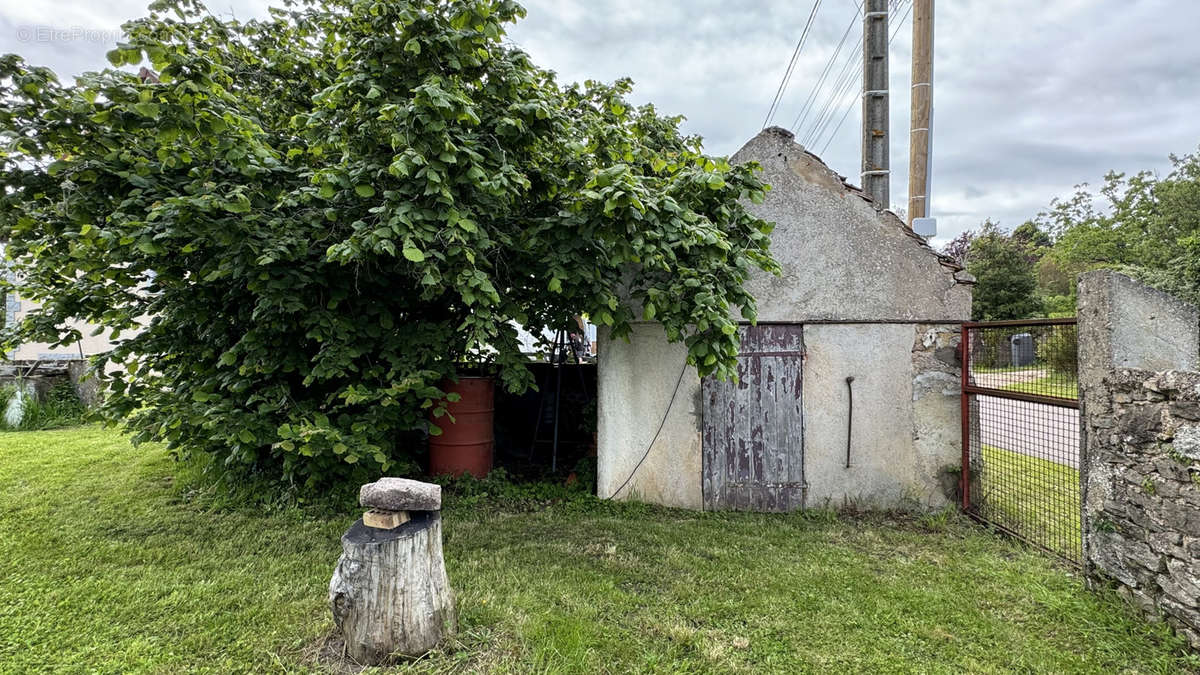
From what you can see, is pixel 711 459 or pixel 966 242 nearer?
pixel 711 459

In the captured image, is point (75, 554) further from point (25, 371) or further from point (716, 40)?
point (716, 40)

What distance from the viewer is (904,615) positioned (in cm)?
275

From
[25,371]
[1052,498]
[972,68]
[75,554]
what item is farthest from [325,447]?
[972,68]

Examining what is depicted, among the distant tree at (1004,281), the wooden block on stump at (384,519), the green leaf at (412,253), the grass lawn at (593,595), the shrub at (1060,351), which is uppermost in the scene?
the distant tree at (1004,281)

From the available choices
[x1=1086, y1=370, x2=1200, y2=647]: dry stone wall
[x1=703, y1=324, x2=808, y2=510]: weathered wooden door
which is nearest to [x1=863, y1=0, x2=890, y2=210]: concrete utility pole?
[x1=703, y1=324, x2=808, y2=510]: weathered wooden door

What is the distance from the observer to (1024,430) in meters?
3.70

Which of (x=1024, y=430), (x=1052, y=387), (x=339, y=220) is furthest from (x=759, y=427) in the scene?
(x=339, y=220)

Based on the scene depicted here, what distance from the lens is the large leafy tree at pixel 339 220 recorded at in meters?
2.90

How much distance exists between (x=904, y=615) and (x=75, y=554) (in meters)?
5.16

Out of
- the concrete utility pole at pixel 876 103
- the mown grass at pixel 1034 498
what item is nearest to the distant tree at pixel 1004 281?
the concrete utility pole at pixel 876 103

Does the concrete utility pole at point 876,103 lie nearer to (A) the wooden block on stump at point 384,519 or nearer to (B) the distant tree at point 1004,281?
(A) the wooden block on stump at point 384,519

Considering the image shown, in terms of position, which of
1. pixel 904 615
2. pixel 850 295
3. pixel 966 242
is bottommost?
pixel 904 615

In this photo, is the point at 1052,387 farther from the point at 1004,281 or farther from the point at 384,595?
the point at 1004,281

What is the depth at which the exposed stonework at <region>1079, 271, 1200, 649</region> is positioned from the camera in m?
2.30
